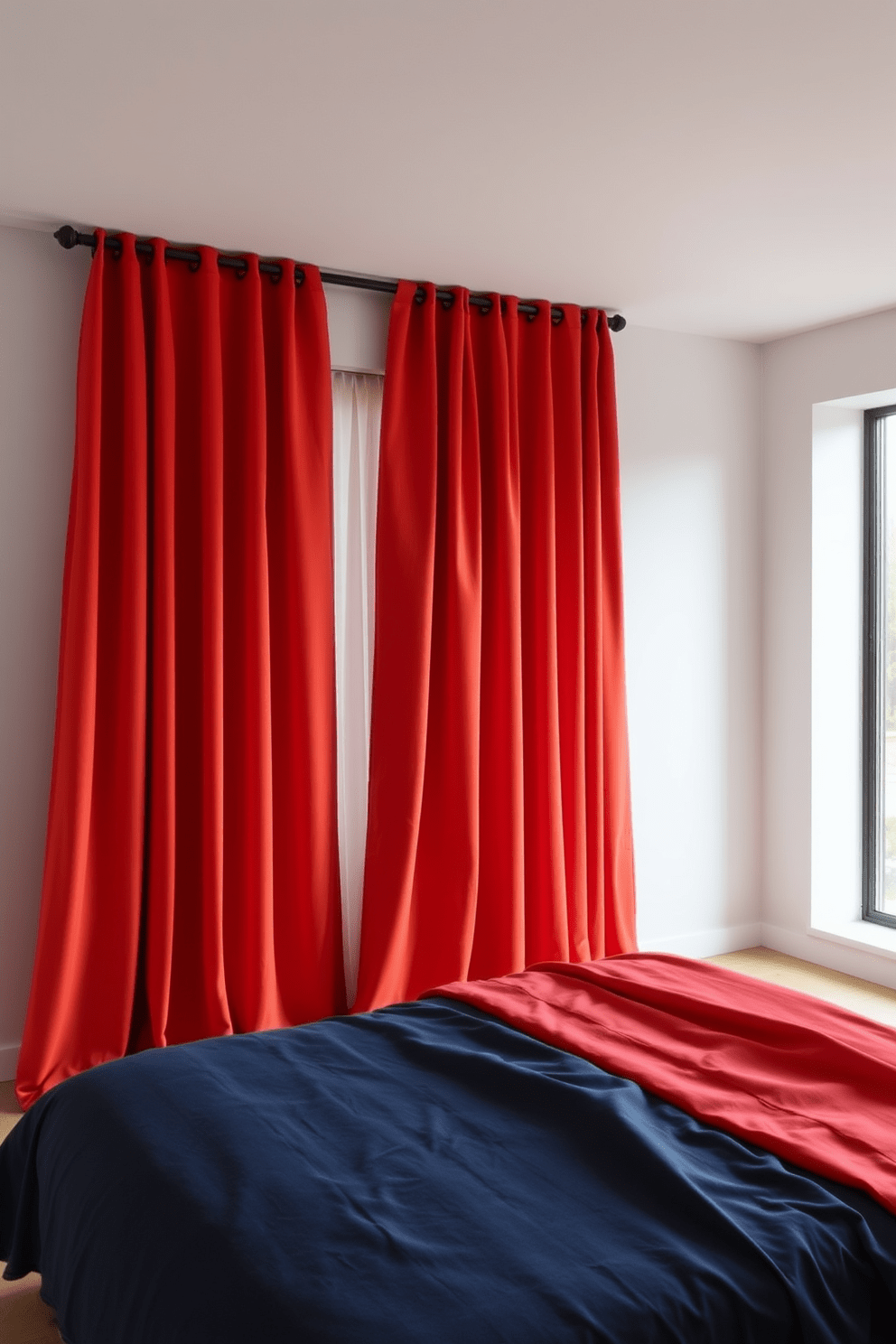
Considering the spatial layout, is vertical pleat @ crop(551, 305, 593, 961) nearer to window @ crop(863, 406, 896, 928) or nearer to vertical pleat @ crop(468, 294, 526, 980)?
vertical pleat @ crop(468, 294, 526, 980)

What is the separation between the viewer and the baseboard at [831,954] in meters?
4.36

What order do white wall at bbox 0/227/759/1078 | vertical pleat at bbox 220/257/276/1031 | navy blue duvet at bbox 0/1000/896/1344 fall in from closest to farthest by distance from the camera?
navy blue duvet at bbox 0/1000/896/1344
vertical pleat at bbox 220/257/276/1031
white wall at bbox 0/227/759/1078

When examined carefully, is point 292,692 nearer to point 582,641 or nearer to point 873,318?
point 582,641

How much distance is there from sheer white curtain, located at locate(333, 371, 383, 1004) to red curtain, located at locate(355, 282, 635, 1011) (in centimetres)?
14

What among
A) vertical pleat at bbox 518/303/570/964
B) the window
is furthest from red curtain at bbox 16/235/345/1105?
the window

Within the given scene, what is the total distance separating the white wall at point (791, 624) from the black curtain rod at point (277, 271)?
0.90m

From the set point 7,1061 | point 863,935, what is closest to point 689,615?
point 863,935

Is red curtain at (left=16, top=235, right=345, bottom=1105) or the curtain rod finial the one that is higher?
the curtain rod finial

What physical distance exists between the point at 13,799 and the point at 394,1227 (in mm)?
2235

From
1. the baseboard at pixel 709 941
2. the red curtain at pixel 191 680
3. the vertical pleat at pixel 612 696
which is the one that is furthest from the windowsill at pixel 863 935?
the red curtain at pixel 191 680

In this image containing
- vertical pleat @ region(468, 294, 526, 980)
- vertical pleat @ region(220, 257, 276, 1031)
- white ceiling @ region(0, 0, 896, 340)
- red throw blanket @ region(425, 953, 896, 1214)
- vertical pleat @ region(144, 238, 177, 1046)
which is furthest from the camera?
vertical pleat @ region(468, 294, 526, 980)

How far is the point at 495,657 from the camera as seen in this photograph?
4051mm

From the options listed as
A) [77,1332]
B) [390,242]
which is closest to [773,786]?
[390,242]

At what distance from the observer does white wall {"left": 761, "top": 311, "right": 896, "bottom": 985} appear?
181 inches
